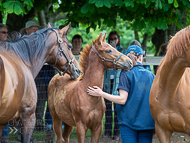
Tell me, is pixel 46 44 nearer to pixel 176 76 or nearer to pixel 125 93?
Answer: pixel 125 93

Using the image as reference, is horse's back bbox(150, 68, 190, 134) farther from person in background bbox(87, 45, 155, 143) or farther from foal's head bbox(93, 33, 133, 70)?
foal's head bbox(93, 33, 133, 70)

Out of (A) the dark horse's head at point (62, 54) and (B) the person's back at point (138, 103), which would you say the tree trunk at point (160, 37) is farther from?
(B) the person's back at point (138, 103)

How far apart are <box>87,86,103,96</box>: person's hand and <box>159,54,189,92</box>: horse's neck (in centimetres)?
91

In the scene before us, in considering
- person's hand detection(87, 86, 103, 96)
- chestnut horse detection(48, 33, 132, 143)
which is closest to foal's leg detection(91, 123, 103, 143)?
chestnut horse detection(48, 33, 132, 143)

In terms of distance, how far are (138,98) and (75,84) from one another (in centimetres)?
Result: 138

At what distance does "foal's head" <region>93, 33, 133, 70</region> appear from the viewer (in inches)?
154

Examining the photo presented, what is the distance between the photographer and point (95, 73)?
4.11 meters

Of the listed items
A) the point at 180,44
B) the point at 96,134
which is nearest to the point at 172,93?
the point at 180,44

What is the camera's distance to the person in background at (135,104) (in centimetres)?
353

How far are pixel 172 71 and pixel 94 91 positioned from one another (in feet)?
3.95

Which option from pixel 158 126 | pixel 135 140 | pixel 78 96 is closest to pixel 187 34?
pixel 158 126

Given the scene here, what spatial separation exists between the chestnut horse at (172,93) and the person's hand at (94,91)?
74cm

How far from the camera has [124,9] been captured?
5680 mm

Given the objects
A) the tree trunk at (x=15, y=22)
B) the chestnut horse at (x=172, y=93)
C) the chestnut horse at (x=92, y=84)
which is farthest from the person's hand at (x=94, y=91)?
the tree trunk at (x=15, y=22)
